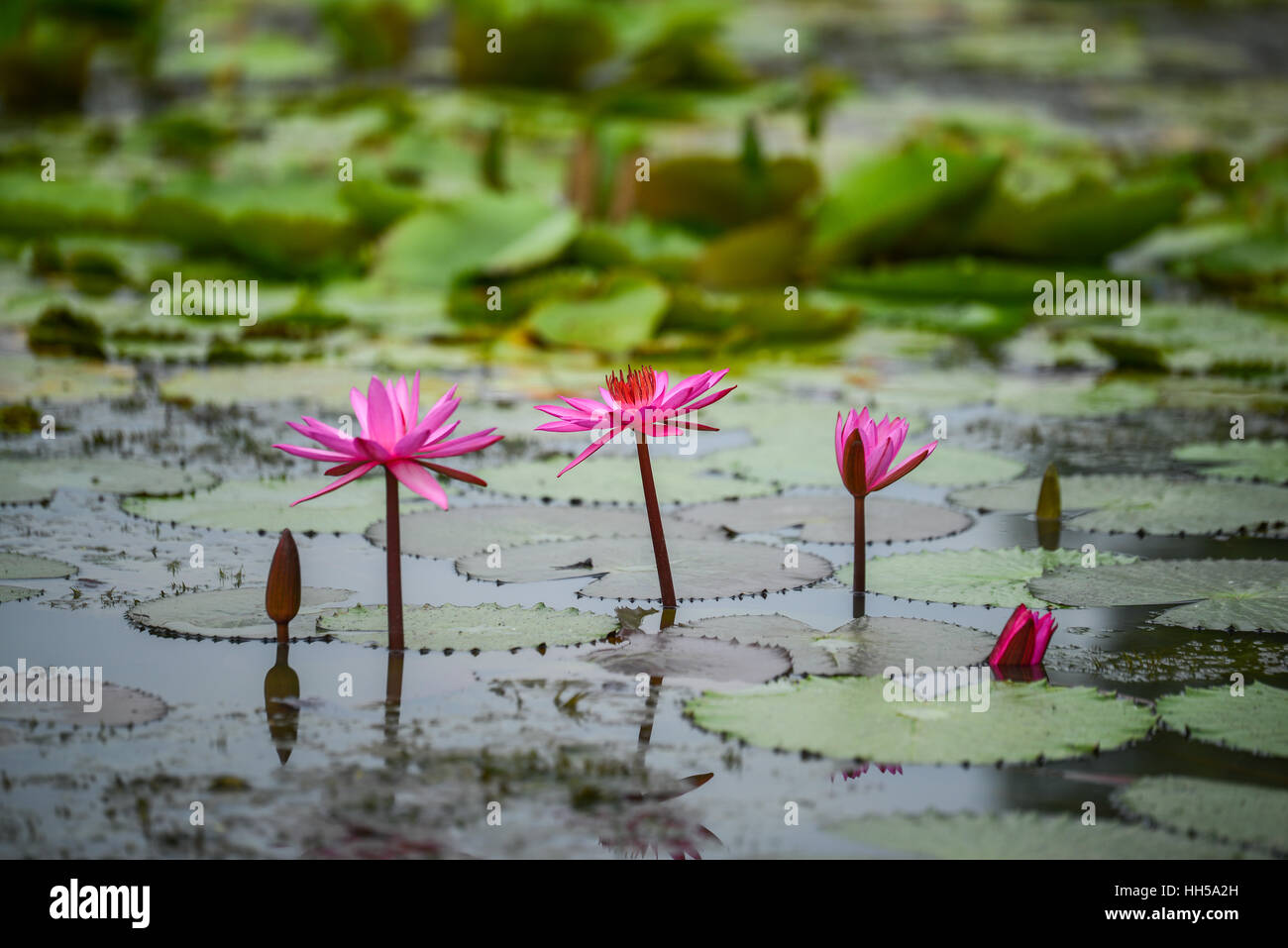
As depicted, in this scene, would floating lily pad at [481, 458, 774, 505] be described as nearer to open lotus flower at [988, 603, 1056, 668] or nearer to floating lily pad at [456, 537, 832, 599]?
floating lily pad at [456, 537, 832, 599]

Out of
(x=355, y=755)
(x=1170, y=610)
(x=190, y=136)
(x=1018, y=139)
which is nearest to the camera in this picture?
(x=355, y=755)

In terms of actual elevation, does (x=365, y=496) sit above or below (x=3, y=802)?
above

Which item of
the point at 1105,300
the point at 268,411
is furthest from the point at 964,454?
the point at 1105,300

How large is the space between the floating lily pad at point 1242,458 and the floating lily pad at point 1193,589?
0.54m

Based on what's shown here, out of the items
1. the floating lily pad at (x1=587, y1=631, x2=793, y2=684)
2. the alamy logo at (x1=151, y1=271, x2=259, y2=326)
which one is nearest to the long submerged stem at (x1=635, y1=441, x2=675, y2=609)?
the floating lily pad at (x1=587, y1=631, x2=793, y2=684)

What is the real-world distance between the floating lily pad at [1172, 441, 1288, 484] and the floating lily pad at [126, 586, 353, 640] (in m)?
1.55

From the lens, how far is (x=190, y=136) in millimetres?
6281

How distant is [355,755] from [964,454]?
1.56 meters

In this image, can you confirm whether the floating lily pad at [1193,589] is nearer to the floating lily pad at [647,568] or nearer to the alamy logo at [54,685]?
the floating lily pad at [647,568]

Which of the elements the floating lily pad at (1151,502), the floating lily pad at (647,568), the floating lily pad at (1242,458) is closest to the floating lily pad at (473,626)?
the floating lily pad at (647,568)

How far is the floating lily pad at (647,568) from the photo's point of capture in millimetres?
1716
